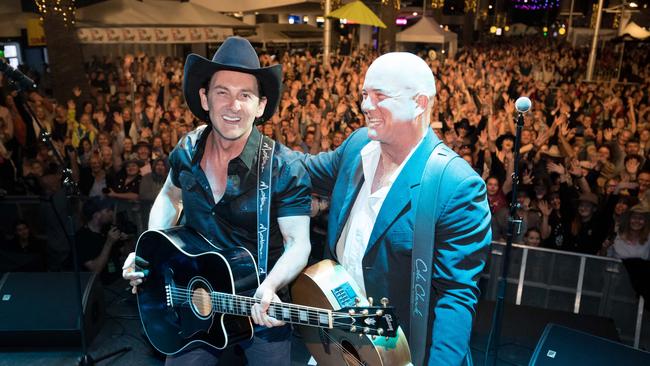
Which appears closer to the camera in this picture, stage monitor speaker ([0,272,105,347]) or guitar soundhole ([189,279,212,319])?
guitar soundhole ([189,279,212,319])

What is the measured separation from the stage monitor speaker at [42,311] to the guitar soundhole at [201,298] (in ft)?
7.08

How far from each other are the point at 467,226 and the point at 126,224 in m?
4.17

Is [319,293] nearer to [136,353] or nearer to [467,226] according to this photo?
[467,226]

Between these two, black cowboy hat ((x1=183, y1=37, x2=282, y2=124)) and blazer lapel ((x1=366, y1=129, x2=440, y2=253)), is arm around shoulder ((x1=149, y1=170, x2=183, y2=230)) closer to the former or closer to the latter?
black cowboy hat ((x1=183, y1=37, x2=282, y2=124))

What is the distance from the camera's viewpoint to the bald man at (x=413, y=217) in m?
1.98

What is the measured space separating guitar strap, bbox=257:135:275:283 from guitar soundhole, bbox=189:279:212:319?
0.26m

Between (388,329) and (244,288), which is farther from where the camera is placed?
(244,288)

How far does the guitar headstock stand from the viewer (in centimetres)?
194

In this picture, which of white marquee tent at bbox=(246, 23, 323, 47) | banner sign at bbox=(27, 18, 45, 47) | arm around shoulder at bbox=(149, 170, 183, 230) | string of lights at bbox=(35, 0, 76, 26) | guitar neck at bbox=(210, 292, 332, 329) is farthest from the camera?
white marquee tent at bbox=(246, 23, 323, 47)

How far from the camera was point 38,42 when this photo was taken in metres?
11.3

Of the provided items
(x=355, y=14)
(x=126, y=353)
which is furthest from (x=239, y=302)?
(x=355, y=14)

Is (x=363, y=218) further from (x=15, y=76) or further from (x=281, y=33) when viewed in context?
(x=281, y=33)

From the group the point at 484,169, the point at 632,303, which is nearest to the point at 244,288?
the point at 632,303

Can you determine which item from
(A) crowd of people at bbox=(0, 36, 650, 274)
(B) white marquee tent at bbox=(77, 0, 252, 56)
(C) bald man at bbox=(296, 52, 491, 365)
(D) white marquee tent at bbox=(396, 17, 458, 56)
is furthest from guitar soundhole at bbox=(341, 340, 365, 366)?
(D) white marquee tent at bbox=(396, 17, 458, 56)
